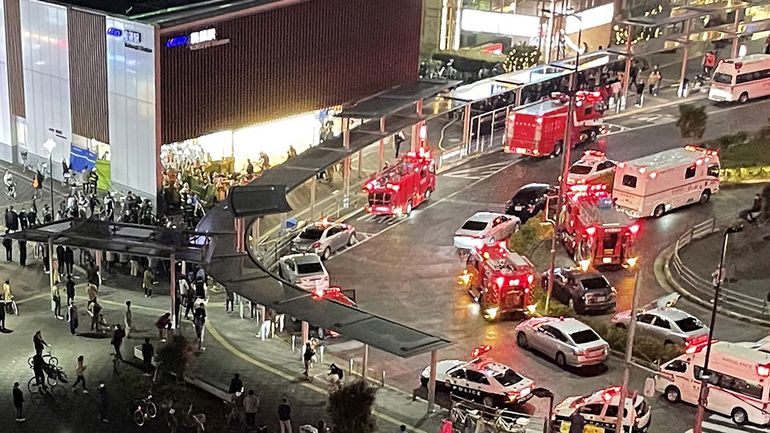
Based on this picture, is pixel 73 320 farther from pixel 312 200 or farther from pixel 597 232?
pixel 597 232

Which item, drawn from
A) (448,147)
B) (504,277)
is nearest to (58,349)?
(504,277)

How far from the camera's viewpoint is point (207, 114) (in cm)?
5403

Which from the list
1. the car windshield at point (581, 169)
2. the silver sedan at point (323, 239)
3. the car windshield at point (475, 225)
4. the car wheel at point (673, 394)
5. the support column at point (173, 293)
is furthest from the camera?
the car windshield at point (581, 169)

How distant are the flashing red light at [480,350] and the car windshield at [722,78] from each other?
33823 millimetres

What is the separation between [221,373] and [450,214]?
18.3 m

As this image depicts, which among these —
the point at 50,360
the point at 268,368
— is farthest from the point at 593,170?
the point at 50,360

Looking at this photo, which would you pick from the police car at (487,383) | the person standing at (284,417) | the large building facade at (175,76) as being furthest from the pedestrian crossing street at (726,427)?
the large building facade at (175,76)

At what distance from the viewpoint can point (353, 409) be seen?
32.2m

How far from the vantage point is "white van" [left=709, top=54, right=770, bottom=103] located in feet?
222

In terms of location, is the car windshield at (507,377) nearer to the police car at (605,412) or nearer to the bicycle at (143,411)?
the police car at (605,412)

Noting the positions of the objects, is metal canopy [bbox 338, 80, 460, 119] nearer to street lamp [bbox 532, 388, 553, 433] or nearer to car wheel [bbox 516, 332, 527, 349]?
car wheel [bbox 516, 332, 527, 349]

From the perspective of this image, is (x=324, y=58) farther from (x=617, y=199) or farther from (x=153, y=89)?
(x=617, y=199)

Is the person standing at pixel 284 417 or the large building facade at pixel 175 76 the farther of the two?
the large building facade at pixel 175 76

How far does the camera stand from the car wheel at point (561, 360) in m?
39.0
